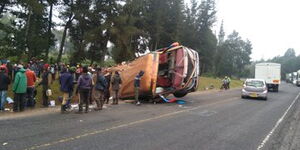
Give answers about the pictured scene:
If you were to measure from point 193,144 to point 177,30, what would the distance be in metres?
44.0

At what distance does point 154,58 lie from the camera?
1788 cm

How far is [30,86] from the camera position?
1314cm

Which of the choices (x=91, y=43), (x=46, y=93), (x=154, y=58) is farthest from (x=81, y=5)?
(x=46, y=93)

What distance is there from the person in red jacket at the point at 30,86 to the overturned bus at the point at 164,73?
19.5 feet

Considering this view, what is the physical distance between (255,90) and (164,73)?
8.28m

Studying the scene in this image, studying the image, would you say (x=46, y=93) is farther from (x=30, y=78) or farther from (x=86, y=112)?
(x=86, y=112)

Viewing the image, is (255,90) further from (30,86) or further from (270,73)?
(30,86)

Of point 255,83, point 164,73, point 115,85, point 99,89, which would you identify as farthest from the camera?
point 255,83

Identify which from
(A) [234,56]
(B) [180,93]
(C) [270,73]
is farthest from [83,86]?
(A) [234,56]

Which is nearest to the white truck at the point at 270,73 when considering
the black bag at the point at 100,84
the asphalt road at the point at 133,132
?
the asphalt road at the point at 133,132

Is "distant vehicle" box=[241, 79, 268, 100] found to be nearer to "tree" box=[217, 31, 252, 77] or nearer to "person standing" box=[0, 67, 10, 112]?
"person standing" box=[0, 67, 10, 112]

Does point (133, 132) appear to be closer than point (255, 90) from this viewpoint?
Yes

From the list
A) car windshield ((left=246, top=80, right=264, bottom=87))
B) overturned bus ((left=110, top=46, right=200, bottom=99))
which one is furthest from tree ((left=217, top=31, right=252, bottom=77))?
overturned bus ((left=110, top=46, right=200, bottom=99))

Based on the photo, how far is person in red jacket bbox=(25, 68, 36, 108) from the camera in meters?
13.1
